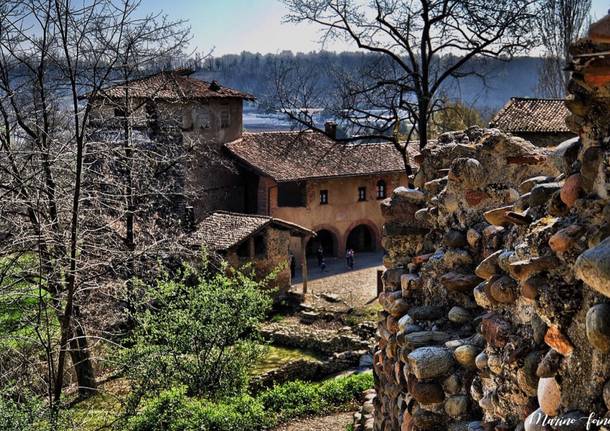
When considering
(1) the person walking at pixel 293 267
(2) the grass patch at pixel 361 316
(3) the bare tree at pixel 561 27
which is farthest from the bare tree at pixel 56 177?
(3) the bare tree at pixel 561 27

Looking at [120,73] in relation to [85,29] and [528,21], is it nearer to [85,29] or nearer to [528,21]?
[85,29]

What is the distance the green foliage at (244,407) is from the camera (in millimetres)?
9453

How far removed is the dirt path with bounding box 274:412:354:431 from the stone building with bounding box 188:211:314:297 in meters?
10.7

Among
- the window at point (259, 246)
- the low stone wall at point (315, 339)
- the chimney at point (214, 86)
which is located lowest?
the low stone wall at point (315, 339)

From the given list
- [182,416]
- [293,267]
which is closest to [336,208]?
[293,267]

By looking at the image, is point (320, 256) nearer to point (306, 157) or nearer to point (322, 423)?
point (306, 157)

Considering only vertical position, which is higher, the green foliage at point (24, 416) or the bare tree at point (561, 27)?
the bare tree at point (561, 27)

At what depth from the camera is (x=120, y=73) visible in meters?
12.2

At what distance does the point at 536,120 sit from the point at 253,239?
12.1 m

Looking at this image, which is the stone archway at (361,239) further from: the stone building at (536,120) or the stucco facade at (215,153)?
the stone building at (536,120)

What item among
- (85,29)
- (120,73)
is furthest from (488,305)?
(120,73)

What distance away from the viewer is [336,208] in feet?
102

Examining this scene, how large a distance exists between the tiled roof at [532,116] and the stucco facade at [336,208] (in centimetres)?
623

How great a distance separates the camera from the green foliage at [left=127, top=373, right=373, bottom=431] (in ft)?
31.0
